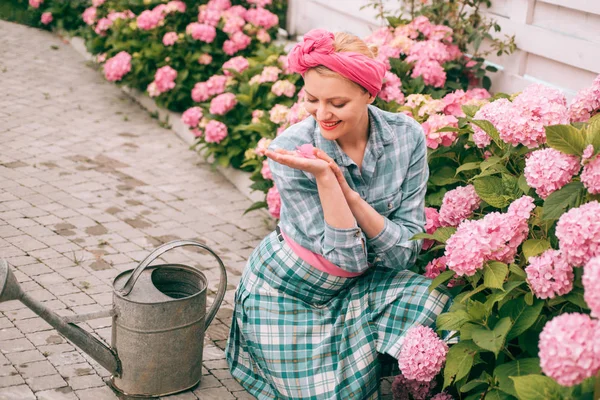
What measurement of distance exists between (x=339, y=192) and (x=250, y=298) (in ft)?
2.24

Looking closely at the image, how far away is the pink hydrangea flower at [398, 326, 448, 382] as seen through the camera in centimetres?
298

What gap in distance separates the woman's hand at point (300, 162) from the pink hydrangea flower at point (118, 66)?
15.5 feet

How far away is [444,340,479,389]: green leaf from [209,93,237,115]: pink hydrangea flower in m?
3.50

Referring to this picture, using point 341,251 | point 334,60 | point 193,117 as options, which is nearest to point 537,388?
point 341,251

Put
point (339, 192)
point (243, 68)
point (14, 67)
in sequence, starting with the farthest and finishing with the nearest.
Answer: point (14, 67) < point (243, 68) < point (339, 192)

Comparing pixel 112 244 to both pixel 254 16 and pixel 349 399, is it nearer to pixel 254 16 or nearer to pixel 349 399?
pixel 349 399

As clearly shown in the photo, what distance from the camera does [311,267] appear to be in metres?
3.31

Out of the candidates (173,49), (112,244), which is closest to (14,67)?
(173,49)

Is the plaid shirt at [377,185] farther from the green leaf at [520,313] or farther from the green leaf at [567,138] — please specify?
the green leaf at [567,138]

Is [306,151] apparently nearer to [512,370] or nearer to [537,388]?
[512,370]

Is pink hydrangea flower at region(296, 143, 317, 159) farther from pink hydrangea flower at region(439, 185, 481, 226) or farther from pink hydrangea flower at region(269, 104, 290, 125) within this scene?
pink hydrangea flower at region(269, 104, 290, 125)

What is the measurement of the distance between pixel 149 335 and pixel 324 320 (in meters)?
0.68

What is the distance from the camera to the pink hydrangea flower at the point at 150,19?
24.1 ft

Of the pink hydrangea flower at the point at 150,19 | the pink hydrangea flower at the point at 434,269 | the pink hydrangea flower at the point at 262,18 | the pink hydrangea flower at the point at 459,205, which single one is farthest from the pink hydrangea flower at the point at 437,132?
the pink hydrangea flower at the point at 150,19
